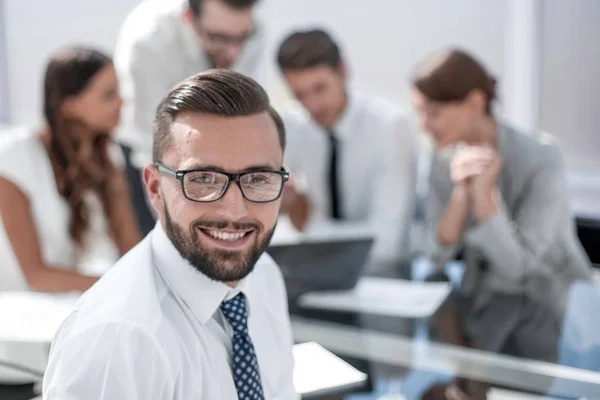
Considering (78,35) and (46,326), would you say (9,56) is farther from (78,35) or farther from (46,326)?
(46,326)

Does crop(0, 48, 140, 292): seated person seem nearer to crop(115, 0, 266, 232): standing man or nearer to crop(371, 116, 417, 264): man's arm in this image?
crop(115, 0, 266, 232): standing man

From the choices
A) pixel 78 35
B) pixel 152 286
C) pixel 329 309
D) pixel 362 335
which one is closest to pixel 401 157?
pixel 329 309

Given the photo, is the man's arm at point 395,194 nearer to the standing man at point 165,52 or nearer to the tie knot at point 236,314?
the standing man at point 165,52

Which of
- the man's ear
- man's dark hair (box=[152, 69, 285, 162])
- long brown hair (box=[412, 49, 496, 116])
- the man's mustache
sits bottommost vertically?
the man's mustache

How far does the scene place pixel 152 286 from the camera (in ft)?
3.42

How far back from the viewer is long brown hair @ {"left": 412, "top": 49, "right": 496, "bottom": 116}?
239 centimetres

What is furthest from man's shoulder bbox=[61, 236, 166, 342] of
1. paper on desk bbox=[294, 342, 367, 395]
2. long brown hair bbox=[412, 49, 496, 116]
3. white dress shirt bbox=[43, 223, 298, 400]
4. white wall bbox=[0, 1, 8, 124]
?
white wall bbox=[0, 1, 8, 124]

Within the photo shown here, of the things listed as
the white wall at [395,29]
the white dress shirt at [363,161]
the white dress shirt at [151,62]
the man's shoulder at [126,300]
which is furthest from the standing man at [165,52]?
the white wall at [395,29]

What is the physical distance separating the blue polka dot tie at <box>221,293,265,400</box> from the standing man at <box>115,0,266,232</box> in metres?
1.31

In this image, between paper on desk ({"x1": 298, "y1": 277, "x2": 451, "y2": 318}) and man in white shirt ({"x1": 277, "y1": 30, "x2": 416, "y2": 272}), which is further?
man in white shirt ({"x1": 277, "y1": 30, "x2": 416, "y2": 272})

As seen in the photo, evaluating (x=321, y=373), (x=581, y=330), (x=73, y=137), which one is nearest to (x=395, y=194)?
(x=581, y=330)

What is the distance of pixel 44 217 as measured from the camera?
2221mm

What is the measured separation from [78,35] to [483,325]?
171 inches

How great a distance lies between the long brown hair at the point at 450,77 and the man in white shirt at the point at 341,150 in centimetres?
36
